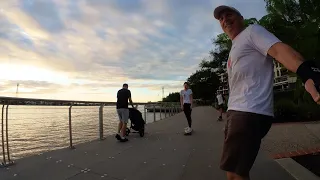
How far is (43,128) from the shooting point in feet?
25.7

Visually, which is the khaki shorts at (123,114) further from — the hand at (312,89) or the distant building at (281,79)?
the hand at (312,89)

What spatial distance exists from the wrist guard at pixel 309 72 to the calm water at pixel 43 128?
547 cm

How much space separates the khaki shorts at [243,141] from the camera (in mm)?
2311

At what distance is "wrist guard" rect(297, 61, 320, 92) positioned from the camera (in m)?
1.66

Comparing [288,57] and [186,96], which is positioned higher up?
[186,96]

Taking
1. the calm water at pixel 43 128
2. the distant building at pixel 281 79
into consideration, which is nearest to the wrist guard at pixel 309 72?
the distant building at pixel 281 79

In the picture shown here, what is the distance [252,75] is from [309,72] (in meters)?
0.71

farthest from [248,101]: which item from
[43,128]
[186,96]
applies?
[186,96]

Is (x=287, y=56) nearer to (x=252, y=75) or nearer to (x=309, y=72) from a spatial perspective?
(x=309, y=72)

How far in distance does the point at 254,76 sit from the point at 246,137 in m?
0.48

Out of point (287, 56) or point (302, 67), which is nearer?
point (302, 67)

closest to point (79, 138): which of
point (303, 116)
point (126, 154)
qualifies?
point (126, 154)

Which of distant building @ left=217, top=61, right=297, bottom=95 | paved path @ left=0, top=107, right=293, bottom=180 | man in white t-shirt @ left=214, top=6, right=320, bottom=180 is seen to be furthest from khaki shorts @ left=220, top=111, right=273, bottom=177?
paved path @ left=0, top=107, right=293, bottom=180

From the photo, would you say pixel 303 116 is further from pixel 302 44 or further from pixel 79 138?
pixel 79 138
